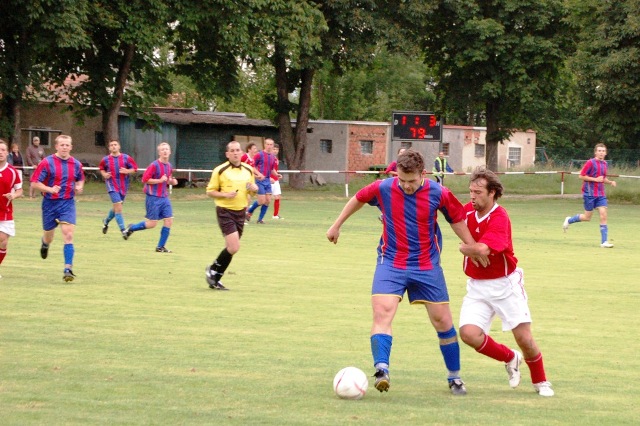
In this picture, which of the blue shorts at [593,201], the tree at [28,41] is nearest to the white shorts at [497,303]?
the blue shorts at [593,201]

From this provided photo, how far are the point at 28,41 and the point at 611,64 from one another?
22.5 meters

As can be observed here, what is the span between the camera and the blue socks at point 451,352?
8070mm

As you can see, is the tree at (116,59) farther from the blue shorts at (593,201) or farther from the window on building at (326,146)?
the blue shorts at (593,201)

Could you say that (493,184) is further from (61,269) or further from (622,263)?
(622,263)

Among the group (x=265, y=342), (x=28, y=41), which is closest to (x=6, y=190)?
(x=265, y=342)

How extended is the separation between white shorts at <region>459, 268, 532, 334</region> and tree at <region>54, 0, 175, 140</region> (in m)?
33.1

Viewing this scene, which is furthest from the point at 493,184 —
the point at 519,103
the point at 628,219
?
the point at 519,103

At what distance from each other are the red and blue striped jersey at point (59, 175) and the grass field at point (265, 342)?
47.3 inches

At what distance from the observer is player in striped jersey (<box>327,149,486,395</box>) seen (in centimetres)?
809

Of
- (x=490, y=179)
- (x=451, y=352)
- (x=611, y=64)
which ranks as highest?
(x=611, y=64)

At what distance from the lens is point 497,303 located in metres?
8.09

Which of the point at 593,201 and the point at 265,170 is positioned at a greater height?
the point at 265,170

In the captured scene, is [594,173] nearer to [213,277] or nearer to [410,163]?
[213,277]

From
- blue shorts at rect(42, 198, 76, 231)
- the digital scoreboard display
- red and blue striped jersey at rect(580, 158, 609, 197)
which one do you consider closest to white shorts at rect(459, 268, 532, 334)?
blue shorts at rect(42, 198, 76, 231)
